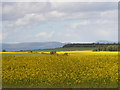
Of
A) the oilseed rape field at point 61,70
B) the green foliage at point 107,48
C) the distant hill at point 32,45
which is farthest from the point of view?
the green foliage at point 107,48

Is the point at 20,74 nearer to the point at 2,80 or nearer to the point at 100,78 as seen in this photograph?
the point at 2,80

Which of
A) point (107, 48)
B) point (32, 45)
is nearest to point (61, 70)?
point (32, 45)

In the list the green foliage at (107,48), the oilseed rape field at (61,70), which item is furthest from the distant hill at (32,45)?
the green foliage at (107,48)

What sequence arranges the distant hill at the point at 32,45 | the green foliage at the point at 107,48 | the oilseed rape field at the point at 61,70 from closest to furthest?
the oilseed rape field at the point at 61,70
the distant hill at the point at 32,45
the green foliage at the point at 107,48

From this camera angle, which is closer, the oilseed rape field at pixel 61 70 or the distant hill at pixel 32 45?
the oilseed rape field at pixel 61 70

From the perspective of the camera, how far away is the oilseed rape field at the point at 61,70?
66.5 feet

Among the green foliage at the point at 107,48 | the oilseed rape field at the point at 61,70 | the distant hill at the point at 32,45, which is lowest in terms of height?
the oilseed rape field at the point at 61,70

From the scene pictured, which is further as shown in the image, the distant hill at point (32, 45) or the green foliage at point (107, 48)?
the green foliage at point (107, 48)

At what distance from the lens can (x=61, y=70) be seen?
70.8 ft

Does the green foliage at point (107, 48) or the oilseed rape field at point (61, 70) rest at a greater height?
the green foliage at point (107, 48)

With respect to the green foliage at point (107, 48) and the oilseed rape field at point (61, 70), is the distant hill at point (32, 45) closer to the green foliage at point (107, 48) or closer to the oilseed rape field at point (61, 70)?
the oilseed rape field at point (61, 70)

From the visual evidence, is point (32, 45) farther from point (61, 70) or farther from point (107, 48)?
point (107, 48)

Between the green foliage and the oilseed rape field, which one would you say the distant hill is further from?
the green foliage

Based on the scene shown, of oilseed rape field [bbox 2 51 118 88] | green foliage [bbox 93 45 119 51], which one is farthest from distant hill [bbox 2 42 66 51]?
green foliage [bbox 93 45 119 51]
